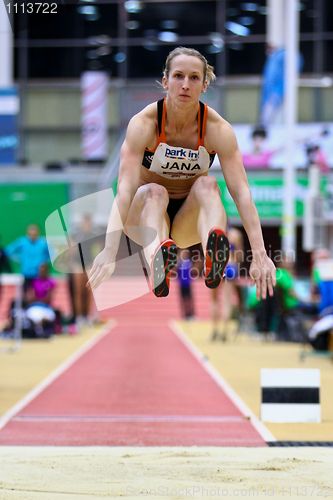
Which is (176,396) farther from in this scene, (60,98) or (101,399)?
(60,98)

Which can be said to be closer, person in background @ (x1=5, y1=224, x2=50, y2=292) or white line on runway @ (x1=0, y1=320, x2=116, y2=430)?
white line on runway @ (x1=0, y1=320, x2=116, y2=430)

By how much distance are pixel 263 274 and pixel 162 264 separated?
631 mm

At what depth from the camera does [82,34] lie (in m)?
32.1

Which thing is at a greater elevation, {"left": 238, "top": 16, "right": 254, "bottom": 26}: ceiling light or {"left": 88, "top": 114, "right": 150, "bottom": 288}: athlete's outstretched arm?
{"left": 88, "top": 114, "right": 150, "bottom": 288}: athlete's outstretched arm

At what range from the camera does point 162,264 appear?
5.94m

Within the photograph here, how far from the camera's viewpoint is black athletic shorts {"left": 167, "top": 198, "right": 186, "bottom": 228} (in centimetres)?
686

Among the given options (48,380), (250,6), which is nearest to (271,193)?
(250,6)

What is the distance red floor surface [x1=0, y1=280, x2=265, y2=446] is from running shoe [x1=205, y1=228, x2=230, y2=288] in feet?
7.10

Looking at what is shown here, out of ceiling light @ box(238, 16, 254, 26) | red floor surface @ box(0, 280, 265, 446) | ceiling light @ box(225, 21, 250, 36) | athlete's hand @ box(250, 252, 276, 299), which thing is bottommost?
red floor surface @ box(0, 280, 265, 446)

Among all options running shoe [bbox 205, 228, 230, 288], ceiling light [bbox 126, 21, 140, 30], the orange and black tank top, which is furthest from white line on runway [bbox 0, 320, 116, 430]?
ceiling light [bbox 126, 21, 140, 30]

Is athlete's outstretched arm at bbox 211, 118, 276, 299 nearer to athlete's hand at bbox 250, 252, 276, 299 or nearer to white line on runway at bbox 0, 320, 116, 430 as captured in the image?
athlete's hand at bbox 250, 252, 276, 299
